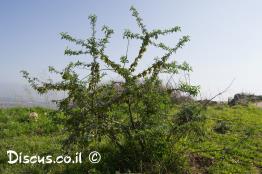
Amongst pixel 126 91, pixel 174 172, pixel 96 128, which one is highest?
pixel 126 91

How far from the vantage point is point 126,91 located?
30.9 ft

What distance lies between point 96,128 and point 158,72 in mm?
1874

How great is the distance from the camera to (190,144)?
477 inches

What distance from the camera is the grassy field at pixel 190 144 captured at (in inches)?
398

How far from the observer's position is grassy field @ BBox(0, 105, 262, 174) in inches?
398

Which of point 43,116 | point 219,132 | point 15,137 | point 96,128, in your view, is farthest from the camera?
point 43,116

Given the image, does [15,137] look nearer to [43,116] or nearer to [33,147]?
[33,147]

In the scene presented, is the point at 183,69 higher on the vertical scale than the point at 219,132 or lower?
higher

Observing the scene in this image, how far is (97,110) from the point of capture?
30.9 ft

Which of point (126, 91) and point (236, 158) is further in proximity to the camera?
point (236, 158)

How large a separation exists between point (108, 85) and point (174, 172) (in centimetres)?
235

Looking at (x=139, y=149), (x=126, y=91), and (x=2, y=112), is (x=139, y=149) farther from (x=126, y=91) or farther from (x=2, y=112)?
(x=2, y=112)

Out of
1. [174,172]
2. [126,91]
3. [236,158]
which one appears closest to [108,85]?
[126,91]

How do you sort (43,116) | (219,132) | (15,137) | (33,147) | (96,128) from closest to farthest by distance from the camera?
(96,128) → (33,147) → (15,137) → (219,132) → (43,116)
